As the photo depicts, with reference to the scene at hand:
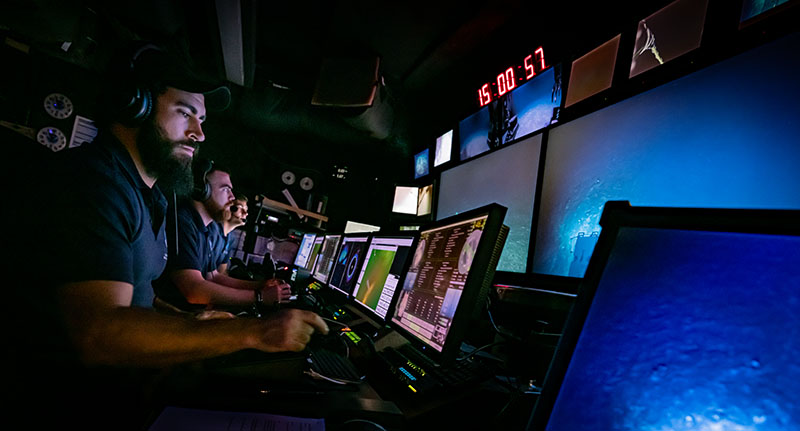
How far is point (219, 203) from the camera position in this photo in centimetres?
319

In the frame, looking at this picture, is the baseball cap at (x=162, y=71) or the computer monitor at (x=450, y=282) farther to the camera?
the baseball cap at (x=162, y=71)

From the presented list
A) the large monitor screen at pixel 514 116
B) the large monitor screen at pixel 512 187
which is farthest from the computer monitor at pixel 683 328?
the large monitor screen at pixel 514 116

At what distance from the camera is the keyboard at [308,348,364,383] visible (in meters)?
0.88

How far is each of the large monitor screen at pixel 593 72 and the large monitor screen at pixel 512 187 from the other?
427 millimetres

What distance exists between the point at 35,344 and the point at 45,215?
1.06ft

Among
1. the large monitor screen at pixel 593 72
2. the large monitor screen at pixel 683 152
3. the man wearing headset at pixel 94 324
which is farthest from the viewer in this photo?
the large monitor screen at pixel 593 72

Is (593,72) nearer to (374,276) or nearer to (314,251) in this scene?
(374,276)

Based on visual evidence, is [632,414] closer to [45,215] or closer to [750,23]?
[45,215]

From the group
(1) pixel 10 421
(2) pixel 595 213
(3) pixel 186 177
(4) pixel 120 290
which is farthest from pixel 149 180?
(2) pixel 595 213

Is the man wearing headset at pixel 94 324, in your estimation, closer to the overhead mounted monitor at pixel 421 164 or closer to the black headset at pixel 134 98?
the black headset at pixel 134 98

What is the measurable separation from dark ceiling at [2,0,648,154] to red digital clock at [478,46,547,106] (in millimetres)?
126

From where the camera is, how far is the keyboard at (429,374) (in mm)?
801

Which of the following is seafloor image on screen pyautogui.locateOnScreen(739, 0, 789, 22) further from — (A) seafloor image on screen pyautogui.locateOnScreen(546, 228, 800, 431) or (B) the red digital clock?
(A) seafloor image on screen pyautogui.locateOnScreen(546, 228, 800, 431)

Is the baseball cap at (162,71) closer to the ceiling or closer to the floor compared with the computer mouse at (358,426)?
closer to the ceiling
